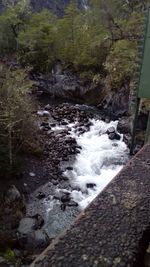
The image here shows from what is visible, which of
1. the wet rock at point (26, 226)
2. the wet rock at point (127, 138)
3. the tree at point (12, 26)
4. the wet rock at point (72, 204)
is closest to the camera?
the wet rock at point (26, 226)

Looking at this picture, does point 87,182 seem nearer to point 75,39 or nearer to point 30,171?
point 30,171

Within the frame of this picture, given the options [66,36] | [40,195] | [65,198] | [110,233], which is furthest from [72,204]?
[66,36]

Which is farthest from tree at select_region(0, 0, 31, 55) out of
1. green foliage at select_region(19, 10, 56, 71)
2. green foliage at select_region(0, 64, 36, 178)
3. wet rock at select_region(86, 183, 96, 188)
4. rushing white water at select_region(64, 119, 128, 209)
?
wet rock at select_region(86, 183, 96, 188)

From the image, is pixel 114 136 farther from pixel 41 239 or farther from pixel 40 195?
pixel 41 239

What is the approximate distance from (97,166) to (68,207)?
A: 142 inches

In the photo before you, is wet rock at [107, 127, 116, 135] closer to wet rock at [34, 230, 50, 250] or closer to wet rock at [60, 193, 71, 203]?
wet rock at [60, 193, 71, 203]

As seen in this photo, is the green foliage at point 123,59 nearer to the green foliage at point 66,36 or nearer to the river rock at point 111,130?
the green foliage at point 66,36

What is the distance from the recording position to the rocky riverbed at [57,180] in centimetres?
1058

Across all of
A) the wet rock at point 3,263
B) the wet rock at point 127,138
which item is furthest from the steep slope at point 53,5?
the wet rock at point 3,263

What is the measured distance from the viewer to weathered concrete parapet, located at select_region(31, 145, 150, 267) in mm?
2047

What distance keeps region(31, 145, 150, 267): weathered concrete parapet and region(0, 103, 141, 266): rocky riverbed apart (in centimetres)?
765

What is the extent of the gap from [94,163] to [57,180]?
2377 mm

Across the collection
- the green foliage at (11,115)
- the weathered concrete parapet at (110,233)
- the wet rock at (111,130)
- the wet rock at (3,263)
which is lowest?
the wet rock at (111,130)

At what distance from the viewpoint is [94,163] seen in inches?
622
